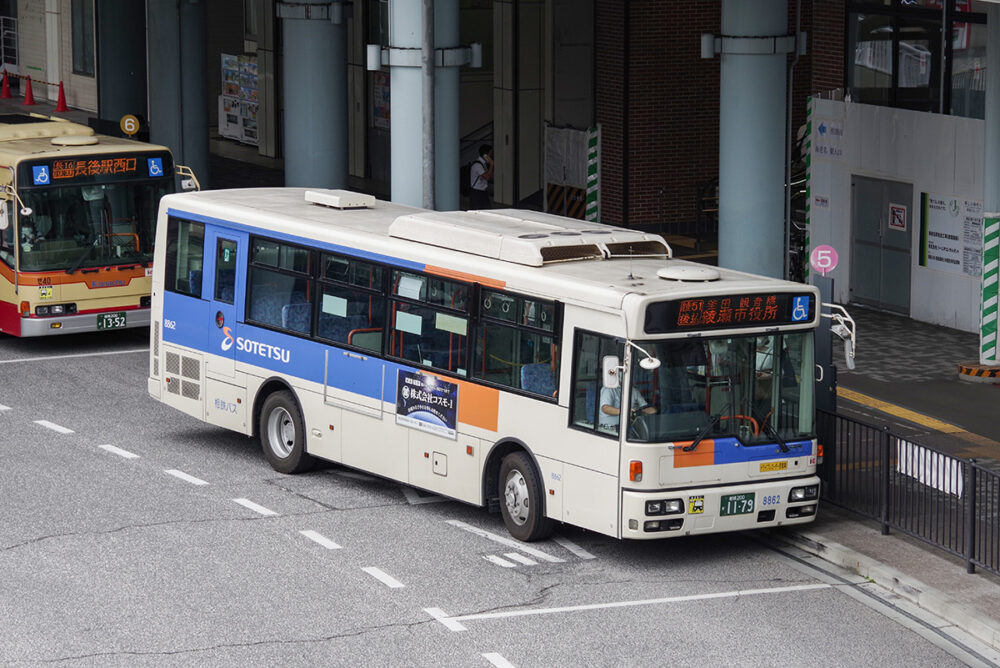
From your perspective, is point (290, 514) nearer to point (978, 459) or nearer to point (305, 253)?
point (305, 253)

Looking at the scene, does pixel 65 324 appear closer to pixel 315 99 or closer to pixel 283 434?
pixel 315 99

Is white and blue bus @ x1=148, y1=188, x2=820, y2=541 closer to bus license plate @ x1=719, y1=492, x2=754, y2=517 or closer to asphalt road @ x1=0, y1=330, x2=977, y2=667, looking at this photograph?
bus license plate @ x1=719, y1=492, x2=754, y2=517

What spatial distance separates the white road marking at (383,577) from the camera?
13.6 meters

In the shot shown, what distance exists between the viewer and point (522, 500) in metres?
14.9

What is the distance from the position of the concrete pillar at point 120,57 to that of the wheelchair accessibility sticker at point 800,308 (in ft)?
81.5

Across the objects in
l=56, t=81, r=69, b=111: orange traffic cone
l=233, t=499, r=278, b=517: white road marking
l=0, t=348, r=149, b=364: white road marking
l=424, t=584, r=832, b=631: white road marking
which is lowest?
l=424, t=584, r=832, b=631: white road marking

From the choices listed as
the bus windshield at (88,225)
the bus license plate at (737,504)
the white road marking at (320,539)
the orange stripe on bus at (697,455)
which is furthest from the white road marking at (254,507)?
the bus windshield at (88,225)

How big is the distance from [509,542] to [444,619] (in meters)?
2.29

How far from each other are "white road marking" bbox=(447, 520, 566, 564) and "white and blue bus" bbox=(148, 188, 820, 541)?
4.4 inches

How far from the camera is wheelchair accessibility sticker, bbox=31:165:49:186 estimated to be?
2267 centimetres

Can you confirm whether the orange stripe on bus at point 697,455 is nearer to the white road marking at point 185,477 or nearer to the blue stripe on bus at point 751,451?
the blue stripe on bus at point 751,451

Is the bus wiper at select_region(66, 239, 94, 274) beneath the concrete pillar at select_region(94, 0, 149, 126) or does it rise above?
beneath

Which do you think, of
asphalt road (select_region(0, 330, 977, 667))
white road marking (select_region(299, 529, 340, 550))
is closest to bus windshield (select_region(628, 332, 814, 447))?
asphalt road (select_region(0, 330, 977, 667))

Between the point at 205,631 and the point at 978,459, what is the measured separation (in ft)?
28.6
